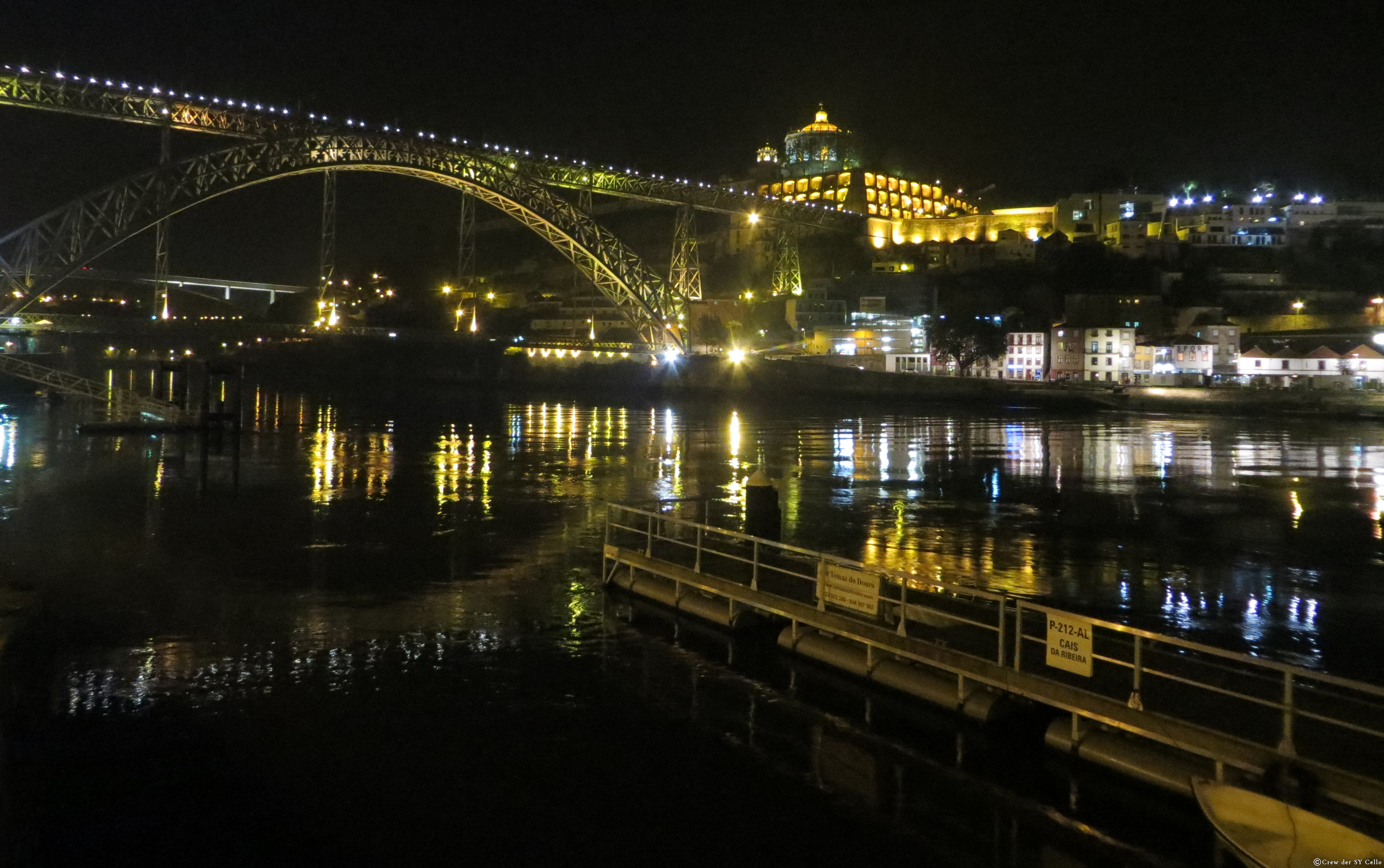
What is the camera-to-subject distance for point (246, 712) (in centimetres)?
764

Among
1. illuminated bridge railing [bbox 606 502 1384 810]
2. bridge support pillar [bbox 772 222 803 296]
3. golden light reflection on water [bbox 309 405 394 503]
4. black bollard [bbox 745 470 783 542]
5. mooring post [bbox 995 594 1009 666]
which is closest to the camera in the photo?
illuminated bridge railing [bbox 606 502 1384 810]

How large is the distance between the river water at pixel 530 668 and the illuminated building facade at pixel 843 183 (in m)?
91.4

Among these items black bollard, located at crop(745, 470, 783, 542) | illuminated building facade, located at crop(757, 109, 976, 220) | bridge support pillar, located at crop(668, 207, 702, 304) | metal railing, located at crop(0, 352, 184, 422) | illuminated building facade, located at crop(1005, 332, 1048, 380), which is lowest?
black bollard, located at crop(745, 470, 783, 542)

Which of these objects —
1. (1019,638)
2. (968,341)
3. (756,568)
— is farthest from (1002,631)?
(968,341)

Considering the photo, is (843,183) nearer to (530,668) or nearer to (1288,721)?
(530,668)

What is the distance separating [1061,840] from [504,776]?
351cm

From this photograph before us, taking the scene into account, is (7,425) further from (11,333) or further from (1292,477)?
(1292,477)

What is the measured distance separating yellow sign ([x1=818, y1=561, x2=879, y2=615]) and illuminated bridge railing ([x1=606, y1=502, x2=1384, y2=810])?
0.11 ft

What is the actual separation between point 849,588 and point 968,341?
67.2 meters

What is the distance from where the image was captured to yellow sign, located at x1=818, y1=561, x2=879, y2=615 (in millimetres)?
8703

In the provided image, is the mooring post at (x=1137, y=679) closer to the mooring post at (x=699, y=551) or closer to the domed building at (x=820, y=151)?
the mooring post at (x=699, y=551)

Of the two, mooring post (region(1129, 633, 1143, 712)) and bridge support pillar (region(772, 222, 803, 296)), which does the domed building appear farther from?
mooring post (region(1129, 633, 1143, 712))

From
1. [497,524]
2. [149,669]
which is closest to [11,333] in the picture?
[497,524]

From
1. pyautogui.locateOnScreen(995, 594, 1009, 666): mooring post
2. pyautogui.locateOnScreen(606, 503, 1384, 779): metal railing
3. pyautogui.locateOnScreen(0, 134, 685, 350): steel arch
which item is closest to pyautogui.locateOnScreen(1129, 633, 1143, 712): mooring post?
pyautogui.locateOnScreen(606, 503, 1384, 779): metal railing
